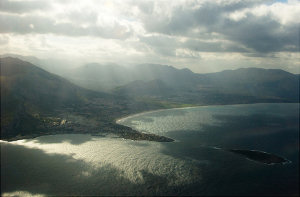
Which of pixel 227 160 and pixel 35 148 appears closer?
pixel 227 160

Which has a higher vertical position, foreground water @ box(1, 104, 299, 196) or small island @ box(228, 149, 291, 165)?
small island @ box(228, 149, 291, 165)

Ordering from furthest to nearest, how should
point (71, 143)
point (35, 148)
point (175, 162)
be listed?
point (71, 143) < point (35, 148) < point (175, 162)

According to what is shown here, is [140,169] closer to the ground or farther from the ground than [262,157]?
closer to the ground

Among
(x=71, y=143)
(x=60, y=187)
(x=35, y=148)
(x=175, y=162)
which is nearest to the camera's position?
(x=60, y=187)

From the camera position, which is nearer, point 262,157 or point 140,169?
point 140,169

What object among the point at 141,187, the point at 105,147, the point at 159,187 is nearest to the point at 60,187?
the point at 141,187

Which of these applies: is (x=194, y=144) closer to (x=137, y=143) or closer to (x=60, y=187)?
(x=137, y=143)

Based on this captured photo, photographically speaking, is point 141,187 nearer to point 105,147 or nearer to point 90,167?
point 90,167
